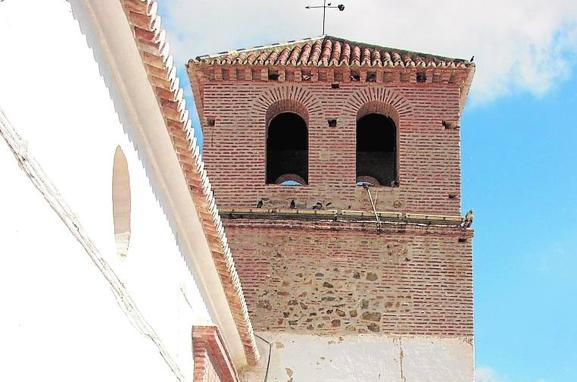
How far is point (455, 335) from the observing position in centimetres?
1348

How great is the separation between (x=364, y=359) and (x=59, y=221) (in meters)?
→ 8.03

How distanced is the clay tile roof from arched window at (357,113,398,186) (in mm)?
829

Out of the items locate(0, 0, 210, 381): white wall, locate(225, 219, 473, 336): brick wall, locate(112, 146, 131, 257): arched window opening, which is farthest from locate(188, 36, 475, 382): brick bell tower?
locate(112, 146, 131, 257): arched window opening

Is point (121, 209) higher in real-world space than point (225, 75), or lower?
lower

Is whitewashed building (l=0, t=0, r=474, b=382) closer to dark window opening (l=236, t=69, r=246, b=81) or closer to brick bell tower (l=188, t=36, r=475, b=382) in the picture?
brick bell tower (l=188, t=36, r=475, b=382)

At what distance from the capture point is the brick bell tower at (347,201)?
13.5m

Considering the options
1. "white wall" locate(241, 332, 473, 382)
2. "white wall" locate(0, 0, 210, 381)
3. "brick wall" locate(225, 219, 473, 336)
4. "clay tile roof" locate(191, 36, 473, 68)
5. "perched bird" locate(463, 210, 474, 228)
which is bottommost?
"white wall" locate(0, 0, 210, 381)

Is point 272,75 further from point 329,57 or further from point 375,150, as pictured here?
point 375,150

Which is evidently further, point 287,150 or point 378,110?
point 287,150

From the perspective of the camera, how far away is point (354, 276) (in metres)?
13.6

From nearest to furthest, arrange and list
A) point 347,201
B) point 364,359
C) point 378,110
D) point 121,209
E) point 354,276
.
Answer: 1. point 121,209
2. point 364,359
3. point 354,276
4. point 347,201
5. point 378,110

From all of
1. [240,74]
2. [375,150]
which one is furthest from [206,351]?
[375,150]

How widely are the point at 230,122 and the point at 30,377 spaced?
9.29 metres

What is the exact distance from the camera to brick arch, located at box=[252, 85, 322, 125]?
14406 millimetres
